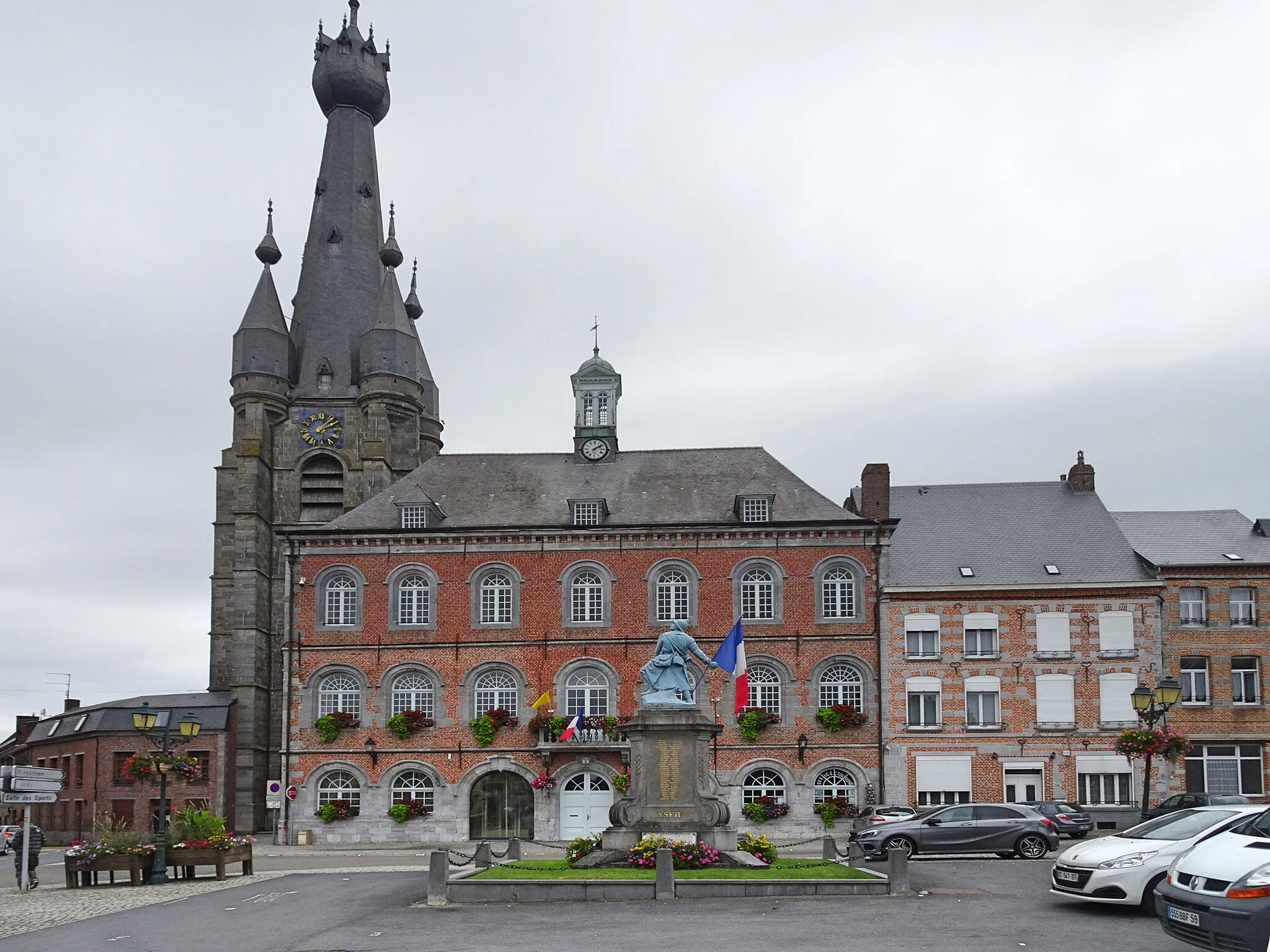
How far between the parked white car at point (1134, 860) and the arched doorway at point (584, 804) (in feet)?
76.1

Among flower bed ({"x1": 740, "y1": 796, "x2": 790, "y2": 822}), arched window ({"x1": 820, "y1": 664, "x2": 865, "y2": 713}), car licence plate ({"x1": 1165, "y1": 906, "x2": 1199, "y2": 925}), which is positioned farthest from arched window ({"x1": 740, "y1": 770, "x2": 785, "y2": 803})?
car licence plate ({"x1": 1165, "y1": 906, "x2": 1199, "y2": 925})

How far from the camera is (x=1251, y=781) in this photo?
39.1 metres

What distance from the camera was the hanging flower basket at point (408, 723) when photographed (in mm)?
40500

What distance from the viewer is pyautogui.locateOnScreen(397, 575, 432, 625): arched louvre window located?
137 feet

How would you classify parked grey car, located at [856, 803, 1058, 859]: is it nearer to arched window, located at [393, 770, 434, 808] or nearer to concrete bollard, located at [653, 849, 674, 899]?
concrete bollard, located at [653, 849, 674, 899]

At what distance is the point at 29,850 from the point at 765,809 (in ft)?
65.0

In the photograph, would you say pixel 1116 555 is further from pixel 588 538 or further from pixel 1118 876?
pixel 1118 876

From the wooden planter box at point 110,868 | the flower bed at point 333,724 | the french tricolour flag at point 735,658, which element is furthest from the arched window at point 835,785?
the wooden planter box at point 110,868

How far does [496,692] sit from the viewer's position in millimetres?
41156

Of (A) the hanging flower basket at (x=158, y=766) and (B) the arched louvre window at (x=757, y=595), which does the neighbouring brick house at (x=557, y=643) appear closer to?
(B) the arched louvre window at (x=757, y=595)

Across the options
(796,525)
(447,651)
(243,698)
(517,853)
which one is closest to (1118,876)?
(517,853)

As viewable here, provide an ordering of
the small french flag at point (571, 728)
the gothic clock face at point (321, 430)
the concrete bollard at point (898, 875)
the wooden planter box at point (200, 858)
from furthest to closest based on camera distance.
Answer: the gothic clock face at point (321, 430) → the small french flag at point (571, 728) → the wooden planter box at point (200, 858) → the concrete bollard at point (898, 875)

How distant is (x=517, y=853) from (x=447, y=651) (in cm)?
1480

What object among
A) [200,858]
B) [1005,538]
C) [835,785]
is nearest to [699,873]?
[200,858]
